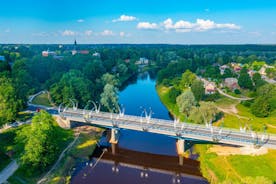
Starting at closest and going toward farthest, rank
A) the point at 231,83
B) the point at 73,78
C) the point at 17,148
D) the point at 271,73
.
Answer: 1. the point at 17,148
2. the point at 73,78
3. the point at 231,83
4. the point at 271,73

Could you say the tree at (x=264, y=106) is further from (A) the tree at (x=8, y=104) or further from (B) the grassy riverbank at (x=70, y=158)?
(A) the tree at (x=8, y=104)

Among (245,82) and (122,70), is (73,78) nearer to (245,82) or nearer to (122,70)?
(122,70)

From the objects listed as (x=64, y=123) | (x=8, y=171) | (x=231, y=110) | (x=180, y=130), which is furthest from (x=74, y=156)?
(x=231, y=110)

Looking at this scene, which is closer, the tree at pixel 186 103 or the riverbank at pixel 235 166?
the riverbank at pixel 235 166

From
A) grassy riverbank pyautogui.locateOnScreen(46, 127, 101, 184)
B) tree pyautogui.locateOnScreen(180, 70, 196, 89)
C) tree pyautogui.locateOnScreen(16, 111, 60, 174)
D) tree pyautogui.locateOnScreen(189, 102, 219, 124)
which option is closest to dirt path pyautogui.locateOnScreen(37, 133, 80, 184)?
grassy riverbank pyautogui.locateOnScreen(46, 127, 101, 184)

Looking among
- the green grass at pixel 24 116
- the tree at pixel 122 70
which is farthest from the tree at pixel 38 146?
the tree at pixel 122 70

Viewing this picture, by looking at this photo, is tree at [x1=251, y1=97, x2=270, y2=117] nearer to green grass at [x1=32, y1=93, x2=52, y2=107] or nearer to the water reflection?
the water reflection
